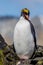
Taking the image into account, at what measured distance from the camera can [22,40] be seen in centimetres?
1105

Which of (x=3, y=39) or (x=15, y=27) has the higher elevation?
(x=15, y=27)

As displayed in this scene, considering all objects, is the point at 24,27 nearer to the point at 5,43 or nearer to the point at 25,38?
the point at 25,38

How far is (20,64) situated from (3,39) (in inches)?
77.2

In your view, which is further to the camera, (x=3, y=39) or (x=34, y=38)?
(x=3, y=39)

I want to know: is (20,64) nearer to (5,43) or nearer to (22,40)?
(22,40)

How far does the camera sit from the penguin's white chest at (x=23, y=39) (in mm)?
11039

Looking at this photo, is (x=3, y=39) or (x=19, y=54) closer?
(x=19, y=54)

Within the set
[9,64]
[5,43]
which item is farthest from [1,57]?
[5,43]

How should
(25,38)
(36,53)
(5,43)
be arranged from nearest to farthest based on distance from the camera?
(25,38), (36,53), (5,43)

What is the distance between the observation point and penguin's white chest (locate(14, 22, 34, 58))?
11039 mm

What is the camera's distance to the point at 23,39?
1105 cm

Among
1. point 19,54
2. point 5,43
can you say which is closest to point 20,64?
point 19,54

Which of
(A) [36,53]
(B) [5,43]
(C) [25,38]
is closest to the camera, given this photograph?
(C) [25,38]

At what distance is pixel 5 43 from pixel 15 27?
5.66 feet
